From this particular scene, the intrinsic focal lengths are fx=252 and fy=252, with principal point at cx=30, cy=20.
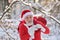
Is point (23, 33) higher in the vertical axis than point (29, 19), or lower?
lower

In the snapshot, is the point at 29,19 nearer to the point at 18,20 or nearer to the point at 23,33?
the point at 23,33

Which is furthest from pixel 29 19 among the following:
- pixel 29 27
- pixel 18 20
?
pixel 18 20

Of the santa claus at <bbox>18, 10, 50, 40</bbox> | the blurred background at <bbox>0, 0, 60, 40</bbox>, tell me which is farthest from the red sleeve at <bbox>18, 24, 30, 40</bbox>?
the blurred background at <bbox>0, 0, 60, 40</bbox>

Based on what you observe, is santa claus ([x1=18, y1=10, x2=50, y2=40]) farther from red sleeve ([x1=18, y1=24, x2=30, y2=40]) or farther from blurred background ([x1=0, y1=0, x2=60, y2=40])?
blurred background ([x1=0, y1=0, x2=60, y2=40])

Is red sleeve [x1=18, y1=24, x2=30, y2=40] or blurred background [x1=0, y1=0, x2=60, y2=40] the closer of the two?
red sleeve [x1=18, y1=24, x2=30, y2=40]

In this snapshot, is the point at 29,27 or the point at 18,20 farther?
the point at 18,20

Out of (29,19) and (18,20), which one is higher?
(29,19)

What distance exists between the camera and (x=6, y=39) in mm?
2594

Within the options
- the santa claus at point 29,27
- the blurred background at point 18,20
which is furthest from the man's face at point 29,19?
the blurred background at point 18,20

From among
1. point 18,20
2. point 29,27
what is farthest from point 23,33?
point 18,20

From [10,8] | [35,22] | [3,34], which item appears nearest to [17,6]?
[10,8]

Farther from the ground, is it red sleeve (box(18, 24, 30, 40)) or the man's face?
the man's face

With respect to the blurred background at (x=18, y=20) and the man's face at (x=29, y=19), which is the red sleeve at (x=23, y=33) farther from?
the blurred background at (x=18, y=20)

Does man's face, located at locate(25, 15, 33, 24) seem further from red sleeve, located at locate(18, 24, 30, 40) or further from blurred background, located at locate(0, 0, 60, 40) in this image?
blurred background, located at locate(0, 0, 60, 40)
